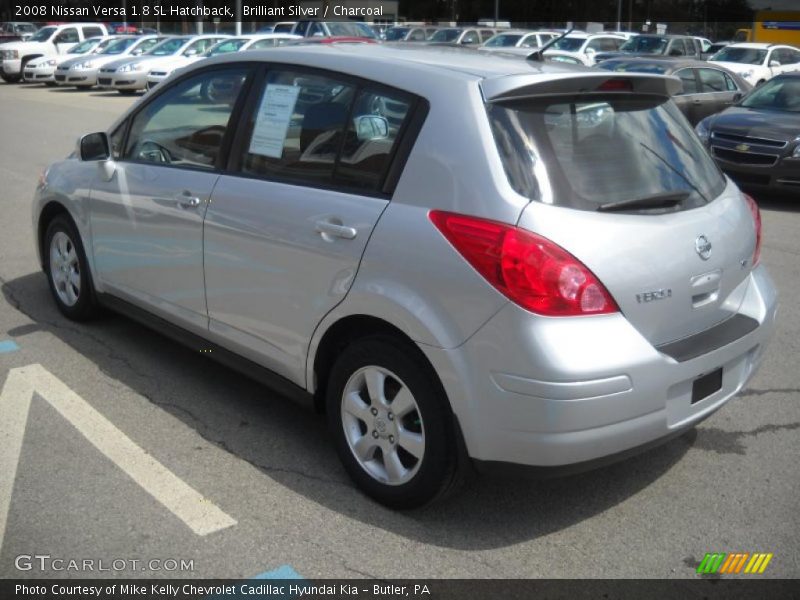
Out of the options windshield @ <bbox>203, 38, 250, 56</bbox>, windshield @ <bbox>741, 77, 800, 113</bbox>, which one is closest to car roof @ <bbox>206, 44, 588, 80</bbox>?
windshield @ <bbox>741, 77, 800, 113</bbox>

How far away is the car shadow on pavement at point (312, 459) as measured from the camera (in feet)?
11.4

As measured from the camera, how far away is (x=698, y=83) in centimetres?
1484

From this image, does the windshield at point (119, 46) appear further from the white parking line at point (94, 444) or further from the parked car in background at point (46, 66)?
the white parking line at point (94, 444)

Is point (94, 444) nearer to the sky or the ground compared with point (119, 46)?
nearer to the ground

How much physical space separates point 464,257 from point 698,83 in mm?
13114

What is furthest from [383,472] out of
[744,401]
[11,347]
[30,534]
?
[11,347]

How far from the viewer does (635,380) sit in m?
3.09

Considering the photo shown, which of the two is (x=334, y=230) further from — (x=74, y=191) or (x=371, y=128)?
(x=74, y=191)

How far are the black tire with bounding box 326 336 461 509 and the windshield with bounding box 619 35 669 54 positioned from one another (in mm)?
27611

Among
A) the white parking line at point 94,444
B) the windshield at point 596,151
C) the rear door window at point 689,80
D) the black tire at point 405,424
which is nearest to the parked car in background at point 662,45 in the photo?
the rear door window at point 689,80

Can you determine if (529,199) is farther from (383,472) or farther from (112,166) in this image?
(112,166)

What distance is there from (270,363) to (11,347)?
2.21 meters
